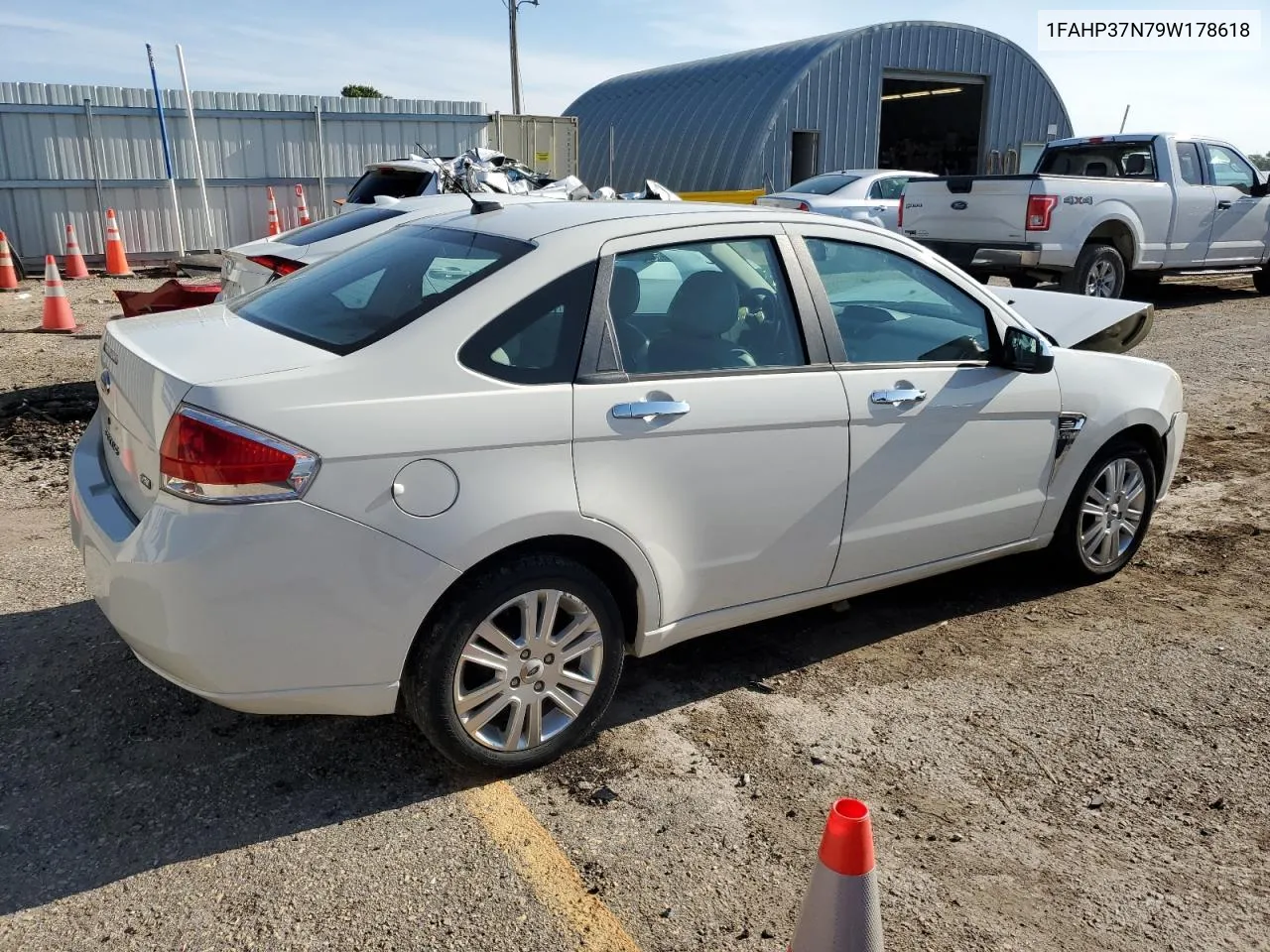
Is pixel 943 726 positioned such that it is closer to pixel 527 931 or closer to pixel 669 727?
pixel 669 727

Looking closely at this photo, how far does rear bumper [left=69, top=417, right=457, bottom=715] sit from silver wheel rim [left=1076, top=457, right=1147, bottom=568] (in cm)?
311

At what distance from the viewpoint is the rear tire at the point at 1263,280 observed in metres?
15.5

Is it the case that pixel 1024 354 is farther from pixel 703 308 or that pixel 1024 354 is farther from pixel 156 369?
pixel 156 369

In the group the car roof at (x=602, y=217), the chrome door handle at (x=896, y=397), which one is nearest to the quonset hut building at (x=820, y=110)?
the car roof at (x=602, y=217)

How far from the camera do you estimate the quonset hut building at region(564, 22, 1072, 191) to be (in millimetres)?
26297

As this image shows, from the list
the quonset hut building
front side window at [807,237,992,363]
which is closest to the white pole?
the quonset hut building

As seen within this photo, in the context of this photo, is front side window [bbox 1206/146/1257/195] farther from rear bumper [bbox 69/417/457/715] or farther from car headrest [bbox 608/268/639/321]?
rear bumper [bbox 69/417/457/715]

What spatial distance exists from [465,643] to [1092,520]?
3.08 m

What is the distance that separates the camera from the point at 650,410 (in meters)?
3.25

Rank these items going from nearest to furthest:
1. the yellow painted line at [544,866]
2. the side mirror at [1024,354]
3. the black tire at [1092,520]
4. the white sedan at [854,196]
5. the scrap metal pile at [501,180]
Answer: the yellow painted line at [544,866] < the side mirror at [1024,354] < the black tire at [1092,520] < the scrap metal pile at [501,180] < the white sedan at [854,196]

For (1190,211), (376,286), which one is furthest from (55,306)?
(1190,211)

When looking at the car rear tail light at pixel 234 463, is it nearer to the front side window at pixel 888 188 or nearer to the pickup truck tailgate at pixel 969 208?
the pickup truck tailgate at pixel 969 208

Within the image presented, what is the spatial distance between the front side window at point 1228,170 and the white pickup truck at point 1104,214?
14 millimetres

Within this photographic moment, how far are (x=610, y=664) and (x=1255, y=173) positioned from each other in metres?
14.0
